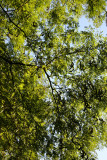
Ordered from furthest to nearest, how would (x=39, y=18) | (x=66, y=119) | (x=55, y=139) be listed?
(x=39, y=18)
(x=66, y=119)
(x=55, y=139)

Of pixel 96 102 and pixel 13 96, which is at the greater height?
pixel 96 102

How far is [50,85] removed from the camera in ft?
21.1

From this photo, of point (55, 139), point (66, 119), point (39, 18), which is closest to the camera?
point (55, 139)

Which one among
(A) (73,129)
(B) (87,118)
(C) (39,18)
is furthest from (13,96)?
(C) (39,18)

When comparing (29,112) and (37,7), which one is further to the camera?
(37,7)

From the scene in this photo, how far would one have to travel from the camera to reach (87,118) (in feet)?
19.5

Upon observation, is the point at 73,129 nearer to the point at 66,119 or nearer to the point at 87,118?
the point at 66,119

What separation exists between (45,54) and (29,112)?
212 centimetres

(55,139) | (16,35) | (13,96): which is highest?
(16,35)

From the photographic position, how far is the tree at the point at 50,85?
5402 mm

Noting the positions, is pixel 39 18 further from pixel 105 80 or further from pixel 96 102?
pixel 96 102

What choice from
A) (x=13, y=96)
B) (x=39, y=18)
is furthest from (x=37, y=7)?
(x=13, y=96)

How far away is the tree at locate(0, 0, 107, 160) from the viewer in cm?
540

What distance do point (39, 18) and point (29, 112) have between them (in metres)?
3.67
